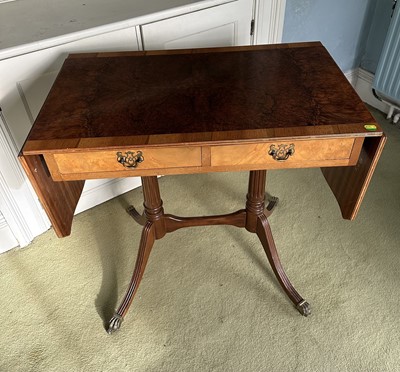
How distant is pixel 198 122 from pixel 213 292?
793 millimetres

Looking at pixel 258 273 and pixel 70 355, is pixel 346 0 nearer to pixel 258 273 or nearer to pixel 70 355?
pixel 258 273

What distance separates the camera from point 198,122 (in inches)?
41.1

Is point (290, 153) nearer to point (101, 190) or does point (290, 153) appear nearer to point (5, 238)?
point (101, 190)

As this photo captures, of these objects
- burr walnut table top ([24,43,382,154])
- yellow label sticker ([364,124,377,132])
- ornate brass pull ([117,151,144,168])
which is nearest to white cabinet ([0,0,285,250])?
burr walnut table top ([24,43,382,154])

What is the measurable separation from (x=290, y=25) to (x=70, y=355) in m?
1.82

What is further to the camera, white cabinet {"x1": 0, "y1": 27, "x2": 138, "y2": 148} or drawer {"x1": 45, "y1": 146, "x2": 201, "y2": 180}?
white cabinet {"x1": 0, "y1": 27, "x2": 138, "y2": 148}

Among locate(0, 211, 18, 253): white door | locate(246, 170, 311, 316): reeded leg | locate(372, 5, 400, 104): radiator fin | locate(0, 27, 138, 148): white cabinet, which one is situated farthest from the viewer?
locate(372, 5, 400, 104): radiator fin

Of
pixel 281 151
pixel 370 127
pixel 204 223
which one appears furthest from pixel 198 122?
pixel 204 223

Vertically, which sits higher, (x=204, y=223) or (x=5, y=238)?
(x=204, y=223)

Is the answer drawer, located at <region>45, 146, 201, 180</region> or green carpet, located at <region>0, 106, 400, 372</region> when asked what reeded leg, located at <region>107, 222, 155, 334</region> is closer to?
green carpet, located at <region>0, 106, 400, 372</region>

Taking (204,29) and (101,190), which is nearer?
(204,29)

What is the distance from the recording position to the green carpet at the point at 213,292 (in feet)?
4.57

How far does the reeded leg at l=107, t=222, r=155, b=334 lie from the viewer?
1.46m

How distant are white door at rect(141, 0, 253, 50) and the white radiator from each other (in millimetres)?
831
